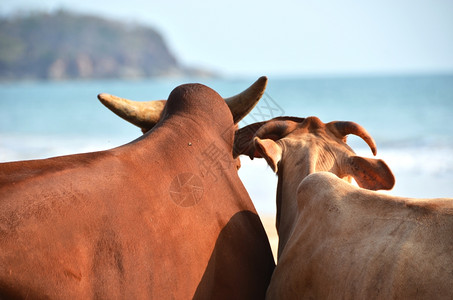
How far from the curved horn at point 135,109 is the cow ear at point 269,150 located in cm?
88

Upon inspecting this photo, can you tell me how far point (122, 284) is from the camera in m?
3.05

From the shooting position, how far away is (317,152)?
13.2ft

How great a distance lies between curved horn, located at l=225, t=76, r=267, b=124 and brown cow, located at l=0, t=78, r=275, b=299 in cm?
29

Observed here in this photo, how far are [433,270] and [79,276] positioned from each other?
1.46 m

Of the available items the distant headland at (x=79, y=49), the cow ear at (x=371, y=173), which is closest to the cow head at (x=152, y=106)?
the cow ear at (x=371, y=173)

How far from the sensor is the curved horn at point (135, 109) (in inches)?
173

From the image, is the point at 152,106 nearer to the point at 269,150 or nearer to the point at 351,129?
the point at 269,150

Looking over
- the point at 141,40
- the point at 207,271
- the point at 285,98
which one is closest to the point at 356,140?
the point at 207,271

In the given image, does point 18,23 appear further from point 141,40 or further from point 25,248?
point 25,248

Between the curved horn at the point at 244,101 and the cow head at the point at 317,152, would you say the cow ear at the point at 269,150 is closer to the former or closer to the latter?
the cow head at the point at 317,152

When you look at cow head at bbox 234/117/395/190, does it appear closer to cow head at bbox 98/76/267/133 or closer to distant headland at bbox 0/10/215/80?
cow head at bbox 98/76/267/133

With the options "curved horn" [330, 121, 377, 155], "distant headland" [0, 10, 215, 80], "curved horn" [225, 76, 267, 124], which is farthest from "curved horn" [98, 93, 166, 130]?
"distant headland" [0, 10, 215, 80]

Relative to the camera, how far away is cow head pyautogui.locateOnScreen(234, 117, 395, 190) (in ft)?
13.0

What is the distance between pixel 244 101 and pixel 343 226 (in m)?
1.52
